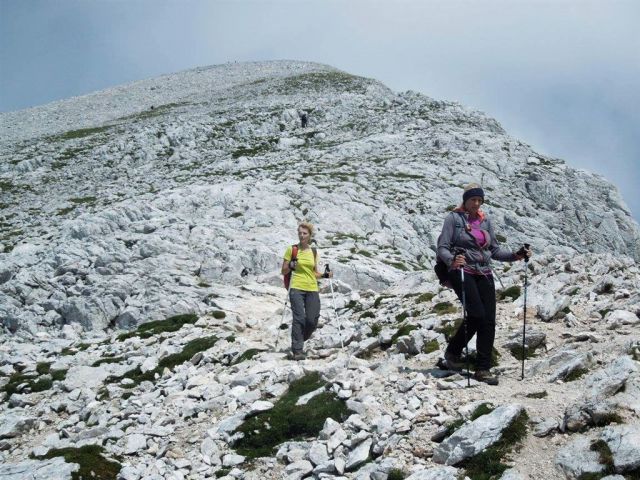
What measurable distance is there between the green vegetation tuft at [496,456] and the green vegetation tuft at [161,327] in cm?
1446

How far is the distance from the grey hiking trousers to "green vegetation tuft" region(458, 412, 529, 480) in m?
6.87

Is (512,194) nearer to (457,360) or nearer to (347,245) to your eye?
(347,245)

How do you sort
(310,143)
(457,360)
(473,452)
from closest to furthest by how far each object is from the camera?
(473,452) < (457,360) < (310,143)

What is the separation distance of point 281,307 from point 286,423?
13.7 meters

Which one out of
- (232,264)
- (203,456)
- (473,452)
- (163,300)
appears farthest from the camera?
(232,264)

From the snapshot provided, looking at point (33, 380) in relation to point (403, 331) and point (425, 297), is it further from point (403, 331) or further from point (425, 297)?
point (425, 297)

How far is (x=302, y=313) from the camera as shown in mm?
13875

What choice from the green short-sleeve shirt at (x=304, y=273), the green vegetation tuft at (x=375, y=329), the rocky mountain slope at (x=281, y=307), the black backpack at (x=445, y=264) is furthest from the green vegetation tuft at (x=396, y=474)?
the green vegetation tuft at (x=375, y=329)

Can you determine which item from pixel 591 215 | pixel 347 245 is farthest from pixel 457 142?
pixel 347 245

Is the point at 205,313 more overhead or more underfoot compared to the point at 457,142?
more underfoot

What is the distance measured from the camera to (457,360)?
1033 centimetres

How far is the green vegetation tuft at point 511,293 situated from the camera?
1558 centimetres

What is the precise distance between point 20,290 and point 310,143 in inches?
1511

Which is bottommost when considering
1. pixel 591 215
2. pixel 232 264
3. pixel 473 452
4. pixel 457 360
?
pixel 473 452
